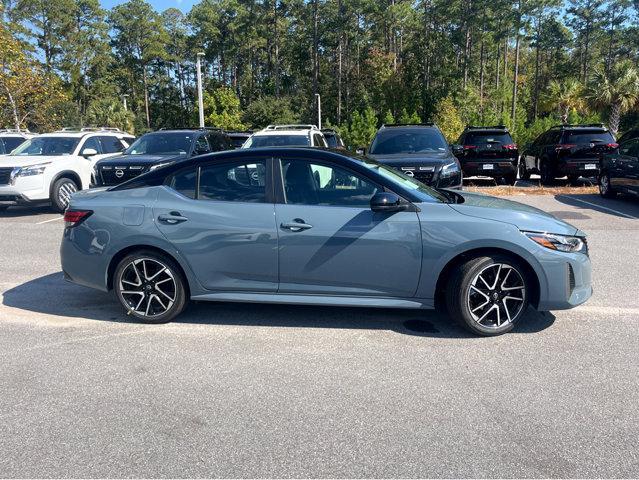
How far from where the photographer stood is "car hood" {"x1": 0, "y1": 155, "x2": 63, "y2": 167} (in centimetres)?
1156

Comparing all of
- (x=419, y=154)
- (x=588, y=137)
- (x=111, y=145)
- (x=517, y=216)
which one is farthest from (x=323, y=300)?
(x=588, y=137)

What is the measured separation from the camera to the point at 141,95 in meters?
73.3

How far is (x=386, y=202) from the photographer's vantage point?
455 centimetres

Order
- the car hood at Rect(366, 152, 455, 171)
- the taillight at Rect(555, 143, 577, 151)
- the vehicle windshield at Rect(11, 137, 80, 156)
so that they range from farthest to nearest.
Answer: the taillight at Rect(555, 143, 577, 151)
the vehicle windshield at Rect(11, 137, 80, 156)
the car hood at Rect(366, 152, 455, 171)

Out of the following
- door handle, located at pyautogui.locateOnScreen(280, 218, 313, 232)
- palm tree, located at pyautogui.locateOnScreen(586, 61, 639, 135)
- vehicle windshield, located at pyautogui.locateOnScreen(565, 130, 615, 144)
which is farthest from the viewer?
palm tree, located at pyautogui.locateOnScreen(586, 61, 639, 135)

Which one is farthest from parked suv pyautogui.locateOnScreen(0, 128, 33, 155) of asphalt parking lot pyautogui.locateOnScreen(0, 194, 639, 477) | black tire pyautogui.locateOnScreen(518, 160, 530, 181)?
black tire pyautogui.locateOnScreen(518, 160, 530, 181)

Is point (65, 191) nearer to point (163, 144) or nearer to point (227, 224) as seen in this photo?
point (163, 144)

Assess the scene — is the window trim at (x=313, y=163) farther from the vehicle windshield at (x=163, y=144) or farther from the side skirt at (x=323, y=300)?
the vehicle windshield at (x=163, y=144)

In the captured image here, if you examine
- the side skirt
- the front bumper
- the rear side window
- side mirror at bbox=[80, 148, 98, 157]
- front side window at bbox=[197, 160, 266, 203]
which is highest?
the rear side window

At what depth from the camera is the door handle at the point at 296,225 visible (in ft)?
15.5

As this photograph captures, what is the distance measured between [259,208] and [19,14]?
64.5m

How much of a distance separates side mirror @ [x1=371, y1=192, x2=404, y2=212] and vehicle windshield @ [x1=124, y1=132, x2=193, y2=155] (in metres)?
8.26

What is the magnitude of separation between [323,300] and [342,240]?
569mm

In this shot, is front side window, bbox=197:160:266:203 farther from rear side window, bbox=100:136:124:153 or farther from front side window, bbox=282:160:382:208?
rear side window, bbox=100:136:124:153
